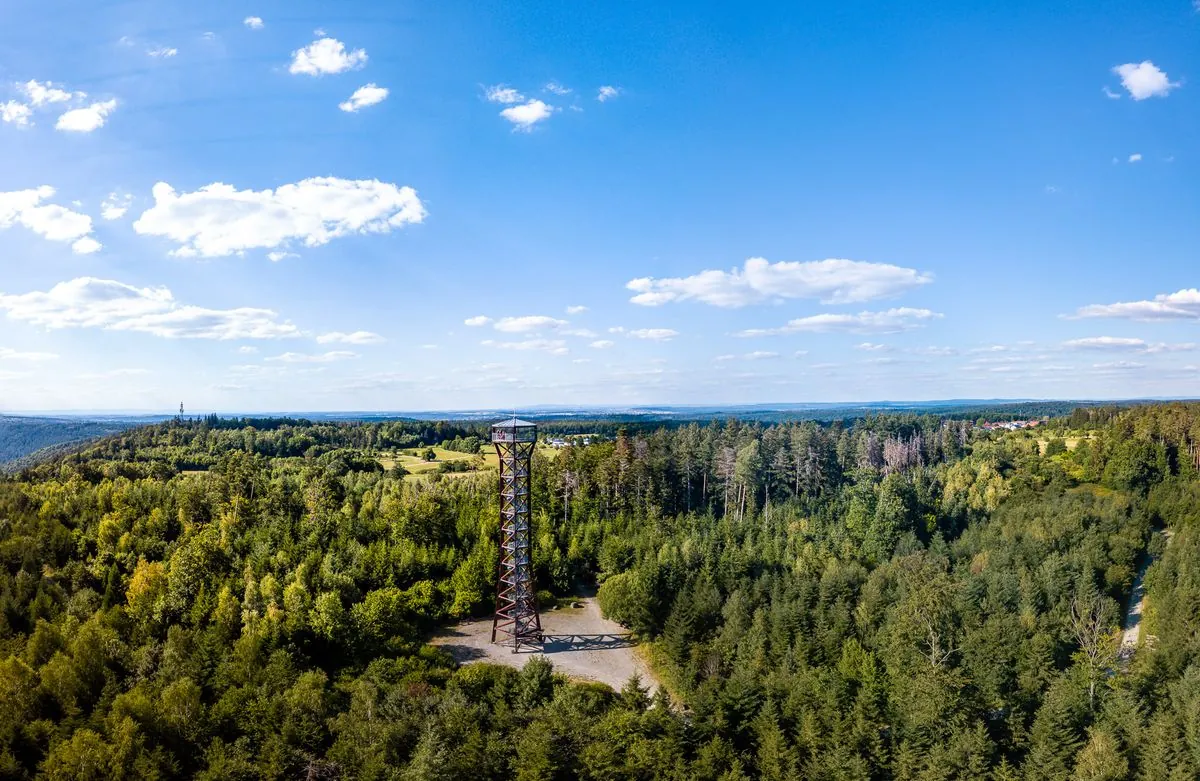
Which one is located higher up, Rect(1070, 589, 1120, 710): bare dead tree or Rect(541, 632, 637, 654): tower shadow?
Rect(1070, 589, 1120, 710): bare dead tree

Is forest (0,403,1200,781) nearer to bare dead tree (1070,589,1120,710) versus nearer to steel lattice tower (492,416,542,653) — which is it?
bare dead tree (1070,589,1120,710)

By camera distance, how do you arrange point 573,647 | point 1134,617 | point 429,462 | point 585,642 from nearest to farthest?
point 573,647, point 585,642, point 1134,617, point 429,462

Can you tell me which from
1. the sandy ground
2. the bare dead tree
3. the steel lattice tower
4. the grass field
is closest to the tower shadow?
the sandy ground

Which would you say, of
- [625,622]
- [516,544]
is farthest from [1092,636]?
[516,544]

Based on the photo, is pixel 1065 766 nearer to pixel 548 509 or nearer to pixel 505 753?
pixel 505 753

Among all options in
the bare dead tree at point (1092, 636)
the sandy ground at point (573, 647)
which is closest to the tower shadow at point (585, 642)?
the sandy ground at point (573, 647)

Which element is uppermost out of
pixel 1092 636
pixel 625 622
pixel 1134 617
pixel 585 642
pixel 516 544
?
pixel 516 544

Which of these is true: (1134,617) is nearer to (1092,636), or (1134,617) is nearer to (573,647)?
(1092,636)
